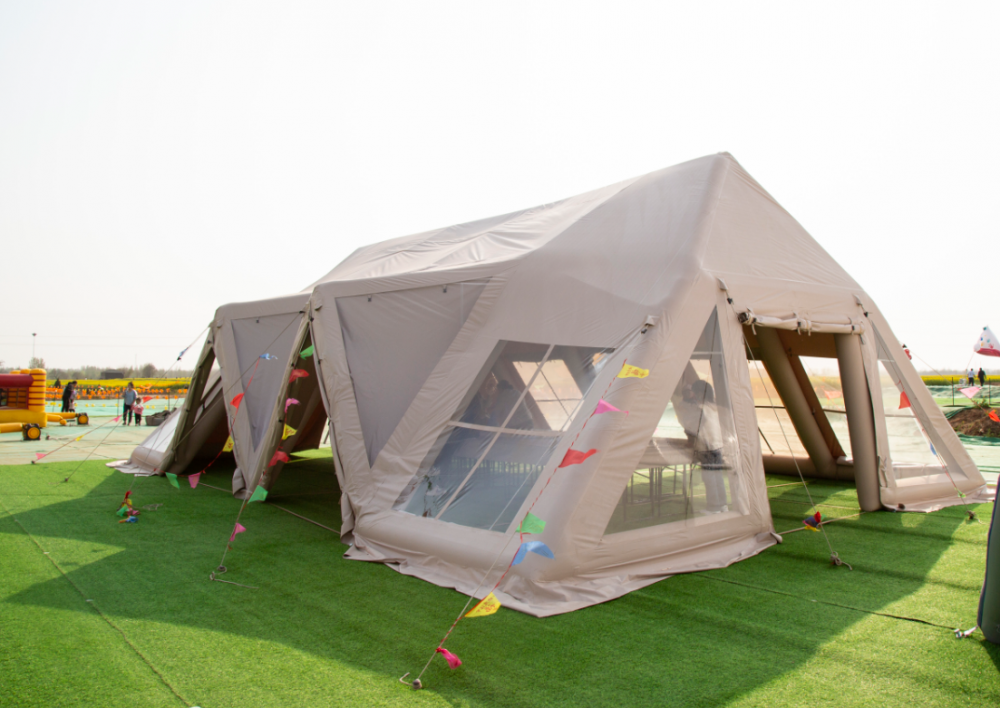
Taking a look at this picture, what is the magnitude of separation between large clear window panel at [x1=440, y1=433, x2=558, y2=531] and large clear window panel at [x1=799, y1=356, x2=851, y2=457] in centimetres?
433

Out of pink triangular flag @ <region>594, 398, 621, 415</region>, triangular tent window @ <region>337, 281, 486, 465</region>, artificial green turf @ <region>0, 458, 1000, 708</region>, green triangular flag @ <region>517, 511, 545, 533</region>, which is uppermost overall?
triangular tent window @ <region>337, 281, 486, 465</region>

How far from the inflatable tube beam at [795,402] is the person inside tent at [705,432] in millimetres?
2634

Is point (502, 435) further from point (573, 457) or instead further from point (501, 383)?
point (573, 457)

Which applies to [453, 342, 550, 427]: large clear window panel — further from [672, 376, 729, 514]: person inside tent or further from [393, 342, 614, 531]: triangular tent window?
[672, 376, 729, 514]: person inside tent

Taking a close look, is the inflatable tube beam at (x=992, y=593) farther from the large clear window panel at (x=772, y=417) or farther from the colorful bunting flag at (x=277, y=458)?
the colorful bunting flag at (x=277, y=458)

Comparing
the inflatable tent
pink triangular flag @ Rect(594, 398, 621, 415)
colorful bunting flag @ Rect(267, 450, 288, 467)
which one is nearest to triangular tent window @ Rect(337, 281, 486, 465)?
the inflatable tent

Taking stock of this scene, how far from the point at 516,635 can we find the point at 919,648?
2.02 metres

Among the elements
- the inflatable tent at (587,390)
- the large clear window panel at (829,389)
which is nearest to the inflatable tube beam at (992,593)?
the inflatable tent at (587,390)

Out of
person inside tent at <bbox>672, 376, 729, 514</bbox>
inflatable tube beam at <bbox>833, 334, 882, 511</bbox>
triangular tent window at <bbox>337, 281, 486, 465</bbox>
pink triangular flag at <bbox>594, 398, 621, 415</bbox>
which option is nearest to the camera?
pink triangular flag at <bbox>594, 398, 621, 415</bbox>

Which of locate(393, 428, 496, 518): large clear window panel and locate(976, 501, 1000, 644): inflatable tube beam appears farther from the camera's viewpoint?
locate(393, 428, 496, 518): large clear window panel

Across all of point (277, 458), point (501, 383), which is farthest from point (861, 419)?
point (277, 458)

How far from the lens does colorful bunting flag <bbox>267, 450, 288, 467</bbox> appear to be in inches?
255

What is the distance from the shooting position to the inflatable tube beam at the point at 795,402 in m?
7.80

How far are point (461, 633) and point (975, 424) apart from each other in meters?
14.8
